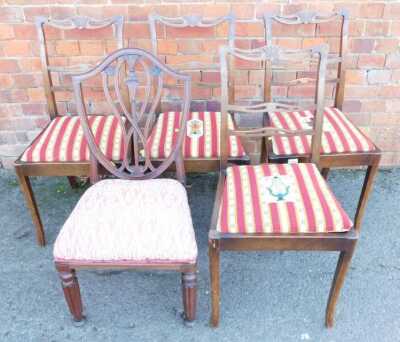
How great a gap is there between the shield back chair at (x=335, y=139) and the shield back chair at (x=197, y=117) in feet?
0.66

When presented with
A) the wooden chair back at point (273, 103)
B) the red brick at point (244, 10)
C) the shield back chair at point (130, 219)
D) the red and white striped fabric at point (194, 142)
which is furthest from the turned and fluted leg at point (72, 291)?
the red brick at point (244, 10)

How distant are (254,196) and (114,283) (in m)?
0.83

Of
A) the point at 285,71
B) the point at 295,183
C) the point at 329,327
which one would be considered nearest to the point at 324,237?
the point at 295,183

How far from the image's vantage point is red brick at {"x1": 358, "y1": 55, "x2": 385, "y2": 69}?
7.85ft

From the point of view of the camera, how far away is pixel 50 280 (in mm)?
1981

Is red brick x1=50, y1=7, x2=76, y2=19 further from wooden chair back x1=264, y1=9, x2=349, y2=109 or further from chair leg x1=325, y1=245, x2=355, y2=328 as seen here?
chair leg x1=325, y1=245, x2=355, y2=328

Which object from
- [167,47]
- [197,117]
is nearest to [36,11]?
[167,47]

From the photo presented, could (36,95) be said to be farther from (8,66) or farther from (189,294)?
(189,294)

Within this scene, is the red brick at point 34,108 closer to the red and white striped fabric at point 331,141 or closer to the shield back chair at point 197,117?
the shield back chair at point 197,117

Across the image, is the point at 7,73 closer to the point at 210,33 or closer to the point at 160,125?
the point at 160,125

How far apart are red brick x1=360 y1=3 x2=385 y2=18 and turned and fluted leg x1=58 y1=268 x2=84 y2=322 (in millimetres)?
1950

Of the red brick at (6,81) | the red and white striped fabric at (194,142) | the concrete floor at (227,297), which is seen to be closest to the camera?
the concrete floor at (227,297)

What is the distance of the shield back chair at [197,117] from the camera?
1921mm

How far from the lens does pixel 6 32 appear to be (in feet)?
7.67
